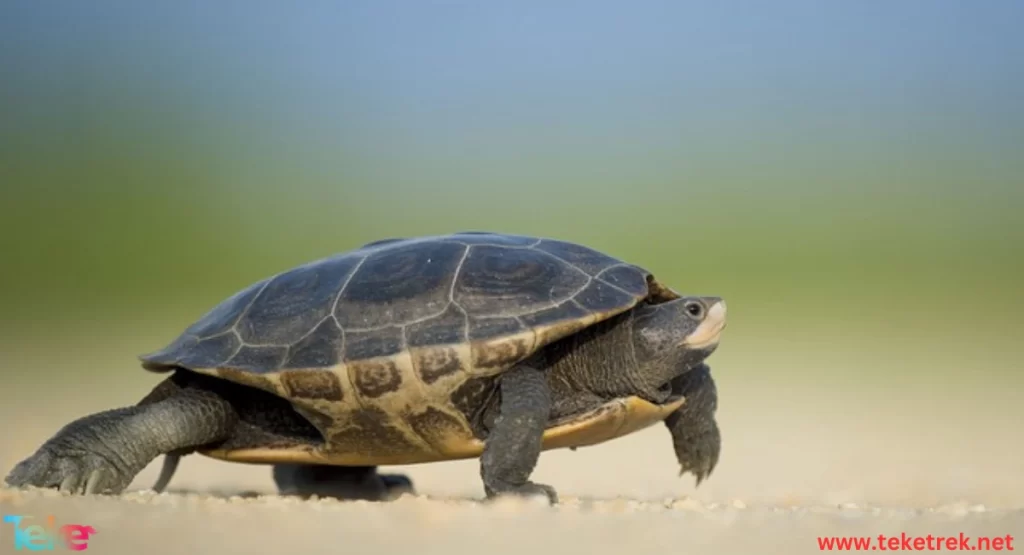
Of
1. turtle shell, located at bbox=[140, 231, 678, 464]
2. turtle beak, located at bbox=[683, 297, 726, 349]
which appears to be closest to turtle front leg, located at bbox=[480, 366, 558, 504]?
turtle shell, located at bbox=[140, 231, 678, 464]

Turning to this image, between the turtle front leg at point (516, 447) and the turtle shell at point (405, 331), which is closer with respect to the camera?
the turtle front leg at point (516, 447)

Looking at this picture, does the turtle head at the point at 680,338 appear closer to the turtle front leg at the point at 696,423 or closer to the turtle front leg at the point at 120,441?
the turtle front leg at the point at 696,423

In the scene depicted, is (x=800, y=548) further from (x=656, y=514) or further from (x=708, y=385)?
(x=708, y=385)

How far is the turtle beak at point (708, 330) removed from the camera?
5164mm

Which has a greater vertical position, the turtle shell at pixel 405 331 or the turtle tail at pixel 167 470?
the turtle shell at pixel 405 331

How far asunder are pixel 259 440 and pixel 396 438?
0.87 meters

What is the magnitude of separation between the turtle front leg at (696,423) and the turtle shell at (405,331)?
779 millimetres

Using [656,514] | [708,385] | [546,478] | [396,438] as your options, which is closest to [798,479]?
[546,478]

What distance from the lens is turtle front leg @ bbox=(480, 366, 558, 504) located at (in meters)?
4.53

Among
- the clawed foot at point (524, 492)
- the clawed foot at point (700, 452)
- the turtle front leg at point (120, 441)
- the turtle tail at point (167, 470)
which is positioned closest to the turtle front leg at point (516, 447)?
the clawed foot at point (524, 492)

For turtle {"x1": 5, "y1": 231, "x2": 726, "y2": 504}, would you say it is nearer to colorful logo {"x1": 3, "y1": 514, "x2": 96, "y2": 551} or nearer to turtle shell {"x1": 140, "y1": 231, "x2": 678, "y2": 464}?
turtle shell {"x1": 140, "y1": 231, "x2": 678, "y2": 464}

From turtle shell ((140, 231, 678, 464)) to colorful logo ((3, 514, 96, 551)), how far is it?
5.63 ft

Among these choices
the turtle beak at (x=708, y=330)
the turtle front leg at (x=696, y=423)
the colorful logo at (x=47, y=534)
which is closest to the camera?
the colorful logo at (x=47, y=534)

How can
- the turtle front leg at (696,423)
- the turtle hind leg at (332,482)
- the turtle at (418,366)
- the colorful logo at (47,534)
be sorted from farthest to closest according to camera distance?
the turtle hind leg at (332,482), the turtle front leg at (696,423), the turtle at (418,366), the colorful logo at (47,534)
